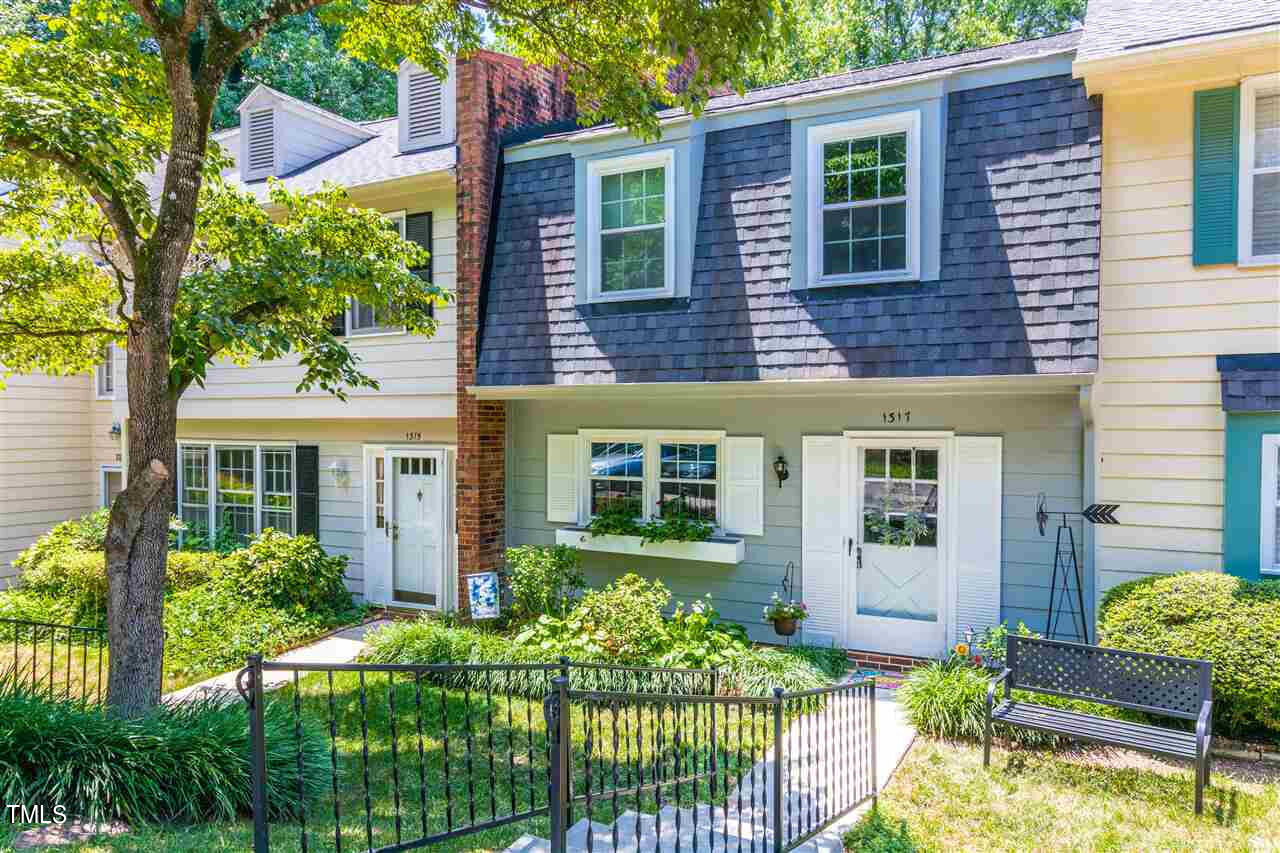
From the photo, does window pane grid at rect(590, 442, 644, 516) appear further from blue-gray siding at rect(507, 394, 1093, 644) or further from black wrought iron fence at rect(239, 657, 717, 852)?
black wrought iron fence at rect(239, 657, 717, 852)

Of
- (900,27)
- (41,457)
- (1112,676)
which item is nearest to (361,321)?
(41,457)

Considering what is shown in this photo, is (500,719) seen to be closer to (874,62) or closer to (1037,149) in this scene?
(1037,149)

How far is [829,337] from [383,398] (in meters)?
5.80

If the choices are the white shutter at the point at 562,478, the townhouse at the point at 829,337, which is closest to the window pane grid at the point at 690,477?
the townhouse at the point at 829,337

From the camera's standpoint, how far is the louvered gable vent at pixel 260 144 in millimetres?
12531

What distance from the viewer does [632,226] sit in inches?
344

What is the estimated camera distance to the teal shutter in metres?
6.54

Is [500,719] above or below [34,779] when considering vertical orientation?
below

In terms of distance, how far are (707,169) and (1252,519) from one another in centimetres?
588

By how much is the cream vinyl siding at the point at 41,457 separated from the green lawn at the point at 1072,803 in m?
14.7

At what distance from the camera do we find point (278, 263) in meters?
6.50

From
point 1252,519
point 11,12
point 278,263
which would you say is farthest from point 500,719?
point 11,12

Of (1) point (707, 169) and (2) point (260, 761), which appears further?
(1) point (707, 169)

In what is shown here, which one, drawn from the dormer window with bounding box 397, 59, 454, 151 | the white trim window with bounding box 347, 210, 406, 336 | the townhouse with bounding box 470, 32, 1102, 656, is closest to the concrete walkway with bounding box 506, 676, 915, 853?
the townhouse with bounding box 470, 32, 1102, 656
